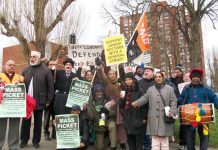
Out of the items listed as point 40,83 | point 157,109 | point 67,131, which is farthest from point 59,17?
point 157,109

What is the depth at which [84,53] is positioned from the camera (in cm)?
966

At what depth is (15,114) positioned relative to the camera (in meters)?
6.80

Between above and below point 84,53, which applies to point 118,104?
below

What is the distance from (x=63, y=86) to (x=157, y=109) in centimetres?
263

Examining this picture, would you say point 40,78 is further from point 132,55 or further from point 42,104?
point 132,55

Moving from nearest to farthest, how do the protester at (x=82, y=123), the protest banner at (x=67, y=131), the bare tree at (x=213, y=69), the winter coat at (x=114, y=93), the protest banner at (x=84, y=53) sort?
the protest banner at (x=67, y=131) < the protester at (x=82, y=123) < the winter coat at (x=114, y=93) < the protest banner at (x=84, y=53) < the bare tree at (x=213, y=69)

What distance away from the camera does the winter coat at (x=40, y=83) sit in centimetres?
732

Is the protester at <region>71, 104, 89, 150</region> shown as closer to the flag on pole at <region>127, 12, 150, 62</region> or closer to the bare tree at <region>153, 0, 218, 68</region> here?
the flag on pole at <region>127, 12, 150, 62</region>

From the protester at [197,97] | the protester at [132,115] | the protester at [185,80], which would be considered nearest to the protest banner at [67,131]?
the protester at [132,115]

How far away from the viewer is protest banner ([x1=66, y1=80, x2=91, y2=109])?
291 inches

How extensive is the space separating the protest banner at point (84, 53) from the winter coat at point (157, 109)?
358cm

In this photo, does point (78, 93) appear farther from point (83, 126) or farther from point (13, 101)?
point (13, 101)

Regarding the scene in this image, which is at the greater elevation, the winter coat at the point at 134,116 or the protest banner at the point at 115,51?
the protest banner at the point at 115,51

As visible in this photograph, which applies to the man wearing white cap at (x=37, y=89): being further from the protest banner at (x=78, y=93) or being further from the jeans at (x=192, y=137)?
the jeans at (x=192, y=137)
